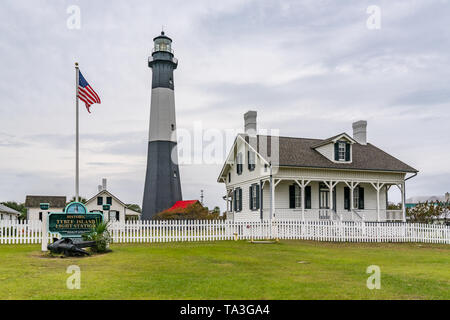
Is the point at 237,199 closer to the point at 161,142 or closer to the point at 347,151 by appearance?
the point at 347,151

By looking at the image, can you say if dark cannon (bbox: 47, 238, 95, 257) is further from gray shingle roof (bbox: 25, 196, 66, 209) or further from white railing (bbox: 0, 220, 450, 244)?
gray shingle roof (bbox: 25, 196, 66, 209)

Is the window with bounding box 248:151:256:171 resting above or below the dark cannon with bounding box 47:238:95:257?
above

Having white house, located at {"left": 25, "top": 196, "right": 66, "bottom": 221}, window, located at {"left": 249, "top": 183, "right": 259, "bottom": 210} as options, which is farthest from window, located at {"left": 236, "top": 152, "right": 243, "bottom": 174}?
white house, located at {"left": 25, "top": 196, "right": 66, "bottom": 221}

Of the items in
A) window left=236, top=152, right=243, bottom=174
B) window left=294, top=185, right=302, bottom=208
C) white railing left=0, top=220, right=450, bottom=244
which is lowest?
white railing left=0, top=220, right=450, bottom=244

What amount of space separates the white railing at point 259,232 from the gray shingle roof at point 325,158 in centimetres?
429

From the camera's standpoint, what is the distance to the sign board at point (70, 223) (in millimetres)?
15062

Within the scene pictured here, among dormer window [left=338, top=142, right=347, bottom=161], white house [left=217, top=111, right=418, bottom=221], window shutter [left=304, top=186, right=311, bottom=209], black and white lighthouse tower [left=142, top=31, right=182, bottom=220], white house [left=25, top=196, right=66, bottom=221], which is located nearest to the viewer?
white house [left=217, top=111, right=418, bottom=221]

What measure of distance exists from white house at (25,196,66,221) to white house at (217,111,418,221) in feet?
→ 101

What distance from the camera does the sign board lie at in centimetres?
1506

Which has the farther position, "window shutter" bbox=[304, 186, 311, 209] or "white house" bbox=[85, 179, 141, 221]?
"white house" bbox=[85, 179, 141, 221]

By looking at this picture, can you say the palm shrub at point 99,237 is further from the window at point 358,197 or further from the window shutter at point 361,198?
the window shutter at point 361,198

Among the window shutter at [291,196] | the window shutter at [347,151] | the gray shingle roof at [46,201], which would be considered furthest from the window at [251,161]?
the gray shingle roof at [46,201]
